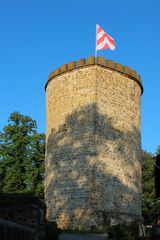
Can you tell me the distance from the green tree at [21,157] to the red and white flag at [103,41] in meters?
12.4

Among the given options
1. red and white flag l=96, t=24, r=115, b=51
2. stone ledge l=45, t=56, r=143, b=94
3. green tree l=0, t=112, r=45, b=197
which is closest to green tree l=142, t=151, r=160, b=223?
green tree l=0, t=112, r=45, b=197

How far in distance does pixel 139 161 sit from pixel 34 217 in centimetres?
1637

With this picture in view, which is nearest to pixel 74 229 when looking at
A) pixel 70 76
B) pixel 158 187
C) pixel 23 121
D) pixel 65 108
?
pixel 65 108

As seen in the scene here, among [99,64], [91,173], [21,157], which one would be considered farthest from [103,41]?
[21,157]

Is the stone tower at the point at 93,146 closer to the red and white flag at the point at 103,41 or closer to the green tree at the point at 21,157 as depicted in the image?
the red and white flag at the point at 103,41

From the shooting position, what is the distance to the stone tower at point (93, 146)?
23.5 metres

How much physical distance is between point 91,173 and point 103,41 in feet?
25.3

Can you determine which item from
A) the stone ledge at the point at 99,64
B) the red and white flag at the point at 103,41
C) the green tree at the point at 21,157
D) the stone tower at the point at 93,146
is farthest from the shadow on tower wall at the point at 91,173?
the green tree at the point at 21,157

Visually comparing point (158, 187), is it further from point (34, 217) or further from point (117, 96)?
point (117, 96)

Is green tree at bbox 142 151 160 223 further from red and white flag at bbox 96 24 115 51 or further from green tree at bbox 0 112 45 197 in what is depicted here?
red and white flag at bbox 96 24 115 51

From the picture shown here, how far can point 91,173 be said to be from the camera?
23547mm

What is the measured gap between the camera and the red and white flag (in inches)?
1030

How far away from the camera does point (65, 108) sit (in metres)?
25.7

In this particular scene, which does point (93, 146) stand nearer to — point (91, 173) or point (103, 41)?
point (91, 173)
